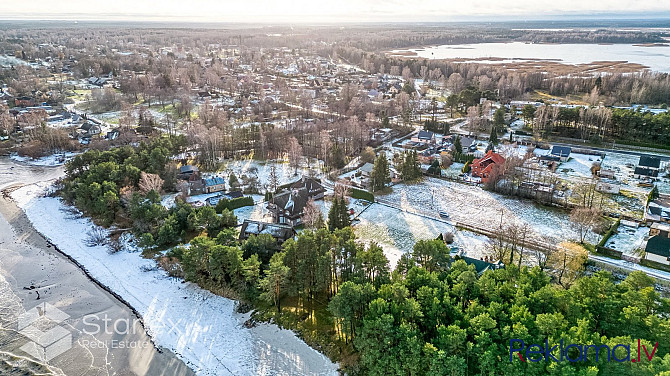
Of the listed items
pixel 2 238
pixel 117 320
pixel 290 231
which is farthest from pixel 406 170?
pixel 2 238

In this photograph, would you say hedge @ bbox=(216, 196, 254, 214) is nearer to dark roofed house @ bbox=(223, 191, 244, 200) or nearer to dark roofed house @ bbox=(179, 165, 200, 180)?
dark roofed house @ bbox=(223, 191, 244, 200)

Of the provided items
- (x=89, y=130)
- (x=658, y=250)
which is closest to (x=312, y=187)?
(x=658, y=250)

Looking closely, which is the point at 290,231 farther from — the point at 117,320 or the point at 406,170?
the point at 406,170

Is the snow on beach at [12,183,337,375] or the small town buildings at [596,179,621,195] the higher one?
the small town buildings at [596,179,621,195]

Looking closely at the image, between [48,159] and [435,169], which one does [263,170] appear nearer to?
[435,169]

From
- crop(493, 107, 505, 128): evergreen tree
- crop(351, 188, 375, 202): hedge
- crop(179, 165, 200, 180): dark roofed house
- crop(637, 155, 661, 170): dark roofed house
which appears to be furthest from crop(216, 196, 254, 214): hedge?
crop(637, 155, 661, 170): dark roofed house

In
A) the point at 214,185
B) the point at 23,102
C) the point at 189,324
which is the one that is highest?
the point at 23,102
